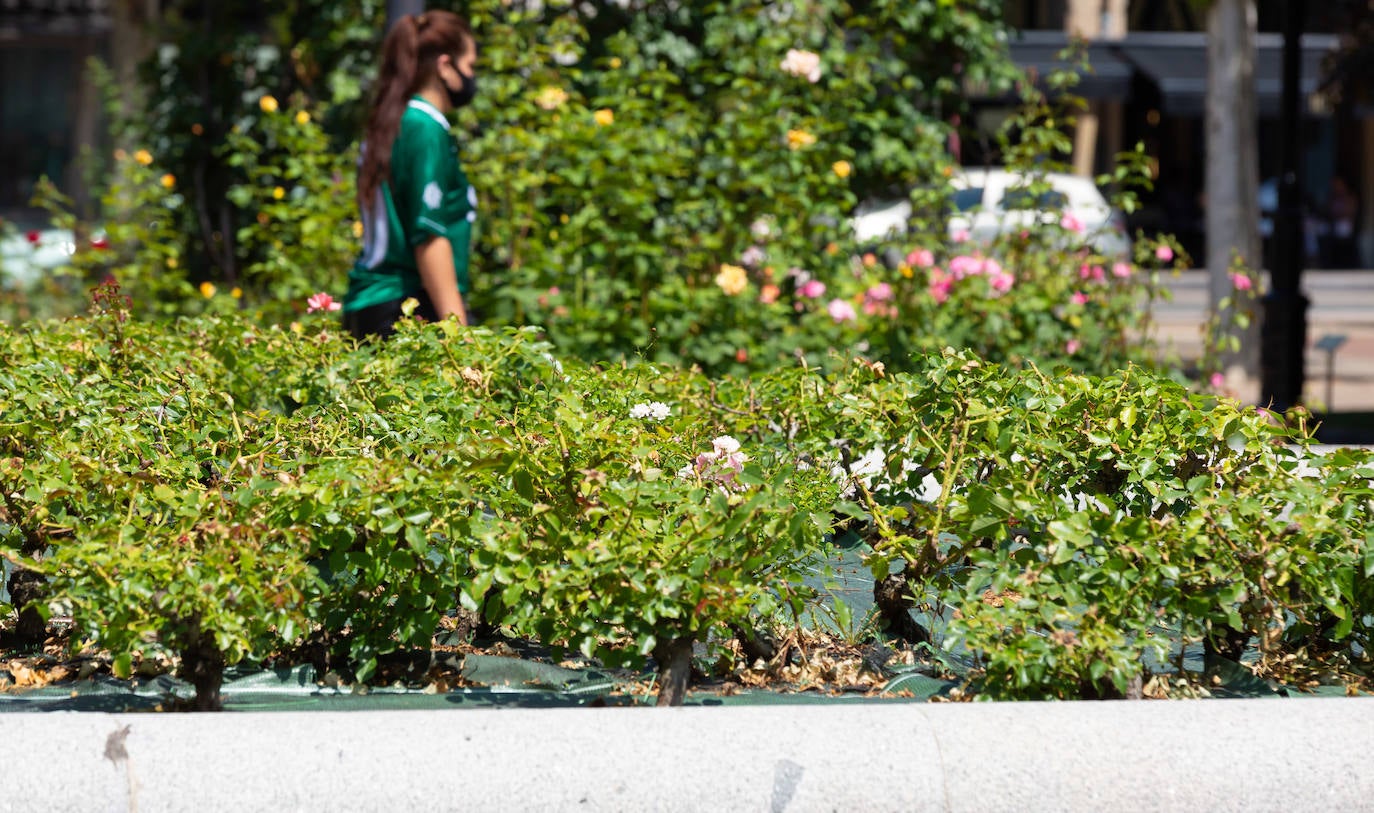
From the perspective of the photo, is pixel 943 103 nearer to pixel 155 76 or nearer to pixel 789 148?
pixel 789 148

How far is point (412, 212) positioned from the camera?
5.20m

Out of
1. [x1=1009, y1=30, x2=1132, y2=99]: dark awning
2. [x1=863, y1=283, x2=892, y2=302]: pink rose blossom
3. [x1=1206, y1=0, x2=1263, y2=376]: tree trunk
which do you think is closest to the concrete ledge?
[x1=863, y1=283, x2=892, y2=302]: pink rose blossom

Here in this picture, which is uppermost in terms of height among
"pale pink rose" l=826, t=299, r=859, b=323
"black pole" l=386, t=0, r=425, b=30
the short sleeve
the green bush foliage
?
"black pole" l=386, t=0, r=425, b=30

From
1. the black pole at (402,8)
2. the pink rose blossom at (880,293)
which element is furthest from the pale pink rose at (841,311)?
the black pole at (402,8)

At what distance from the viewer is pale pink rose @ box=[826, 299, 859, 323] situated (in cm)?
677

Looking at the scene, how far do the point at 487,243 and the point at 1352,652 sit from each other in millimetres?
4726

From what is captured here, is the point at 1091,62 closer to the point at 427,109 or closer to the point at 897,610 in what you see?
the point at 427,109

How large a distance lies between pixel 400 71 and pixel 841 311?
228cm

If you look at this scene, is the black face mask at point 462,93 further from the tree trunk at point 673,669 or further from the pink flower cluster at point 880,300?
the tree trunk at point 673,669

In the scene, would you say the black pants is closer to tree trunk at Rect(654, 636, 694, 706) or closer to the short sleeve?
the short sleeve

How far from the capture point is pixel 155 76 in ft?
38.3

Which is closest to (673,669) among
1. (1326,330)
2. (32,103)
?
(1326,330)

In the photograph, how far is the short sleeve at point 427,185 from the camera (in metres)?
5.16

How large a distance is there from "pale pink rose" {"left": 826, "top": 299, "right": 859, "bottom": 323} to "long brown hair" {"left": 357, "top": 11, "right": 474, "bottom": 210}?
210cm
